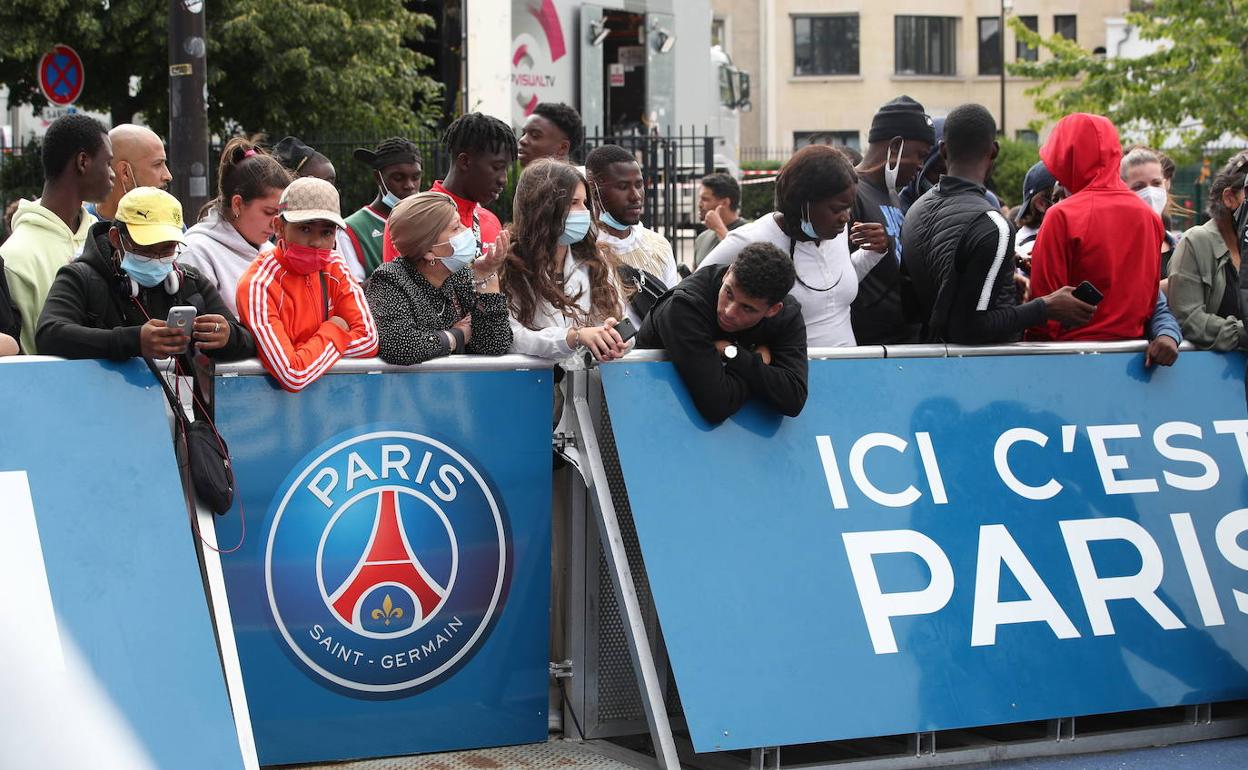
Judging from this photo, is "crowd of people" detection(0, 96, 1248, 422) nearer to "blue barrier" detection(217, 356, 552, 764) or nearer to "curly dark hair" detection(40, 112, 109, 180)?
"curly dark hair" detection(40, 112, 109, 180)

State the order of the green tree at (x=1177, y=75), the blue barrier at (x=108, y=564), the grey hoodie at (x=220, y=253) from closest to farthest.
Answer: the blue barrier at (x=108, y=564) → the grey hoodie at (x=220, y=253) → the green tree at (x=1177, y=75)

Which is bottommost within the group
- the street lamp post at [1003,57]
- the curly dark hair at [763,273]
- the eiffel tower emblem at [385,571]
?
the eiffel tower emblem at [385,571]

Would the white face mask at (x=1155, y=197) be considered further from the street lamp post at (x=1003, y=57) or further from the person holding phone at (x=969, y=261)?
the street lamp post at (x=1003, y=57)

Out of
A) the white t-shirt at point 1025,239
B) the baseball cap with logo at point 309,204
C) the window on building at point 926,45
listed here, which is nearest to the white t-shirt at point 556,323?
the baseball cap with logo at point 309,204

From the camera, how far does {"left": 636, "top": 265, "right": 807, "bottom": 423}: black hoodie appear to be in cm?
527

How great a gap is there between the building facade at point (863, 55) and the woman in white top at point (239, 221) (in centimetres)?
4848

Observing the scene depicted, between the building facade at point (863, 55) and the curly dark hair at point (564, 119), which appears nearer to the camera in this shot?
the curly dark hair at point (564, 119)

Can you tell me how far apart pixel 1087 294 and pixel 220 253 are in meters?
3.41

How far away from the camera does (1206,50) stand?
89.0 ft

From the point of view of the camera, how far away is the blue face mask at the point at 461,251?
5.38 m

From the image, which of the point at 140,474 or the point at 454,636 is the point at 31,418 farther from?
the point at 454,636

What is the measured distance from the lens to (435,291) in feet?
17.7

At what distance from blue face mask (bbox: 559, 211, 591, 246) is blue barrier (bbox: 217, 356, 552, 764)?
0.58m

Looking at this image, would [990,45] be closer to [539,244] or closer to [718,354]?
[539,244]
